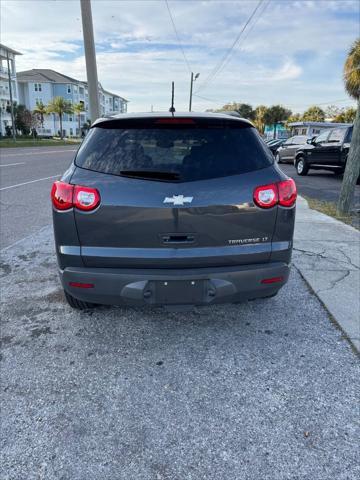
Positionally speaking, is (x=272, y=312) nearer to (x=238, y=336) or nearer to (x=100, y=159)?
(x=238, y=336)

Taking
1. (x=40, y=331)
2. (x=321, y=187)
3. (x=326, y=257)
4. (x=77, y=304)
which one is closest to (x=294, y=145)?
(x=321, y=187)

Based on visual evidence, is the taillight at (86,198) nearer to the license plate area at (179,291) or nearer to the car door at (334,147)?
the license plate area at (179,291)

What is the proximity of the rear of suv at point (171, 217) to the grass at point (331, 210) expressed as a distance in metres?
4.75

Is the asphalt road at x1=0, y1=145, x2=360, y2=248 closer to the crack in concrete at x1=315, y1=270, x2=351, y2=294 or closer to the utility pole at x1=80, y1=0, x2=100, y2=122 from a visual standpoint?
the utility pole at x1=80, y1=0, x2=100, y2=122

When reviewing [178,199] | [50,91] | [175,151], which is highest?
[50,91]

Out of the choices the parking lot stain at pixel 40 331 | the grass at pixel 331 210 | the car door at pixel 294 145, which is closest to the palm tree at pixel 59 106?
the car door at pixel 294 145

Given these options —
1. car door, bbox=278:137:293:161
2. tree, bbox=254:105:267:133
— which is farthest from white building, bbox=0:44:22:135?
car door, bbox=278:137:293:161

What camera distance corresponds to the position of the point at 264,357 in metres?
2.81

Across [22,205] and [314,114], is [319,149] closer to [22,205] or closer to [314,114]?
[22,205]

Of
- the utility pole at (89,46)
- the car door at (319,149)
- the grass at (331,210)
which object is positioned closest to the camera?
the grass at (331,210)

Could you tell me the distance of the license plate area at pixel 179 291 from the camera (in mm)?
2488

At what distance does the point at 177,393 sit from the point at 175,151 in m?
1.65

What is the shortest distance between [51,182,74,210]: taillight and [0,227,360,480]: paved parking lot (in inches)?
45.7

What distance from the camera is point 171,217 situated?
7.97ft
